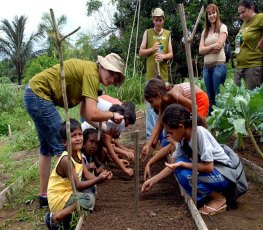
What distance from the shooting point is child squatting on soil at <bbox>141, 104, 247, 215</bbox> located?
3.07 m

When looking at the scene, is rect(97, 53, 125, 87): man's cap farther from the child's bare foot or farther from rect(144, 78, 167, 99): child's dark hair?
the child's bare foot

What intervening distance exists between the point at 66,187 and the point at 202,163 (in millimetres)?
1051

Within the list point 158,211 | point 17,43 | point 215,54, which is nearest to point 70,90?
point 158,211

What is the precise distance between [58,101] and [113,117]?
53 cm

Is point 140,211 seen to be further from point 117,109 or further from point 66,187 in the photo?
point 117,109

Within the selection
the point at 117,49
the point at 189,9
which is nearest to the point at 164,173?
the point at 189,9

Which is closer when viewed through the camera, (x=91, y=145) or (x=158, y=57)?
(x=91, y=145)

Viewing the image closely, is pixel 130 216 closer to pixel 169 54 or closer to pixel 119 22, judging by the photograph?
pixel 169 54

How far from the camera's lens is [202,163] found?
316cm

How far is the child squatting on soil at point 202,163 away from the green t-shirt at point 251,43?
2.36 m

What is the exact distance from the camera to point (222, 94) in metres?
5.00

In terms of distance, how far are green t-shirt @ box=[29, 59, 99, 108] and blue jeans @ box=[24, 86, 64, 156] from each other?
2.2 inches

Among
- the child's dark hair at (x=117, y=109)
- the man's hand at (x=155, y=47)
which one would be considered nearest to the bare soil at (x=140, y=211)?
the child's dark hair at (x=117, y=109)

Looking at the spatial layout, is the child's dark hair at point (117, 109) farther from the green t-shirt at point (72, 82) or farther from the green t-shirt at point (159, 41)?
the green t-shirt at point (159, 41)
